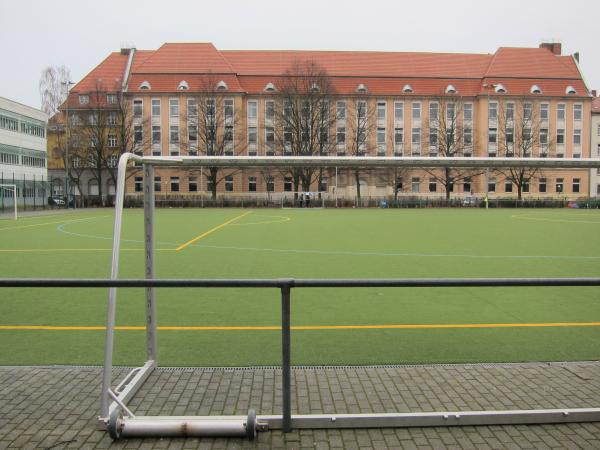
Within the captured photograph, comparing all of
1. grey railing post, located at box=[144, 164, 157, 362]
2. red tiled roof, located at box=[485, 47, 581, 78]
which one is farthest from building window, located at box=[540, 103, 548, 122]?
grey railing post, located at box=[144, 164, 157, 362]

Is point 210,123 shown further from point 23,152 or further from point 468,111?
point 468,111

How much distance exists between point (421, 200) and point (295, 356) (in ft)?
188

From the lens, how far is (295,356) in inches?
242

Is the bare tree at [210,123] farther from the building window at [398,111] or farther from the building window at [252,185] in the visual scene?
the building window at [398,111]

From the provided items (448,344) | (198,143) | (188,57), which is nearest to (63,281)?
(448,344)

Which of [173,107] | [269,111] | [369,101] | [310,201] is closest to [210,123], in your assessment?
[173,107]

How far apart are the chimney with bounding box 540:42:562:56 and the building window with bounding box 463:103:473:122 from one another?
2114 centimetres

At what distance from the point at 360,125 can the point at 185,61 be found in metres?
27.9

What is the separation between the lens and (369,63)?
8844 cm

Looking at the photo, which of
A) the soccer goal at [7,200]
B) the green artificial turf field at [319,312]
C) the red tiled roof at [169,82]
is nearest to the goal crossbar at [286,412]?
the green artificial turf field at [319,312]

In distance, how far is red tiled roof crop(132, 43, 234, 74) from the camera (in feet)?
271

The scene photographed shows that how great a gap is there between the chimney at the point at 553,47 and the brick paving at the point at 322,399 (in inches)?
3995

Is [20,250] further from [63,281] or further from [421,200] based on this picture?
[421,200]

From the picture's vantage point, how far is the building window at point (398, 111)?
279ft
